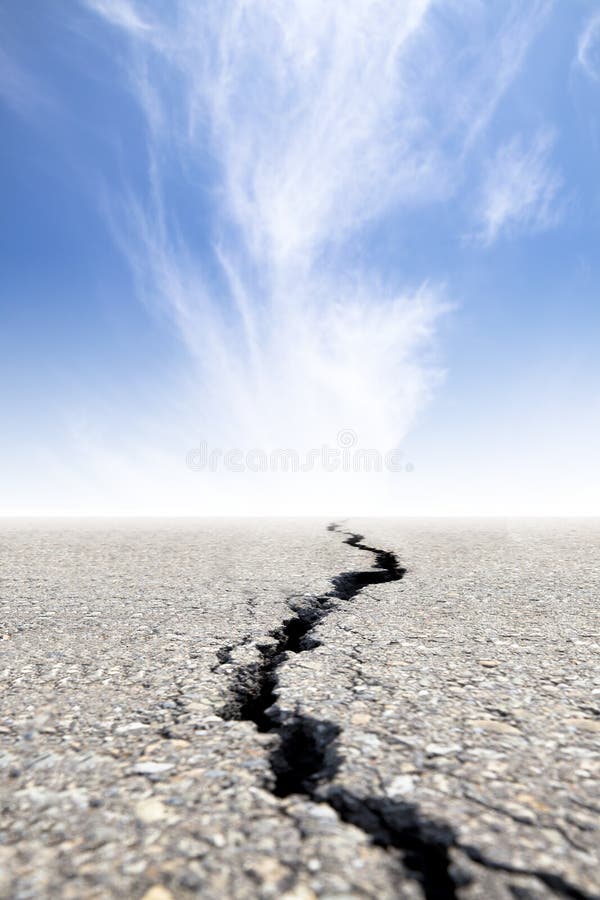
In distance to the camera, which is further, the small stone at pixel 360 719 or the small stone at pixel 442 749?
the small stone at pixel 360 719

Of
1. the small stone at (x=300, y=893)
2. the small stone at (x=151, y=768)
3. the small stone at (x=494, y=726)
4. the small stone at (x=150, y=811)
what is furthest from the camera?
the small stone at (x=494, y=726)

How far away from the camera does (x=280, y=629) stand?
3586mm

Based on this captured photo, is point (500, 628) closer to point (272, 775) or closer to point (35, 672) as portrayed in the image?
point (272, 775)

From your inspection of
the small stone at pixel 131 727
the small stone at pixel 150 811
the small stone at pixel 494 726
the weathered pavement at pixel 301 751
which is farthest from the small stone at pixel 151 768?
the small stone at pixel 494 726

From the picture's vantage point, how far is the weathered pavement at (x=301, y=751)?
1215 mm

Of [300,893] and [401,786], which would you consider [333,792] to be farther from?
[300,893]

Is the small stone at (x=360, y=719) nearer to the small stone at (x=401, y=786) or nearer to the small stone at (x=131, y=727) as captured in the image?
the small stone at (x=401, y=786)

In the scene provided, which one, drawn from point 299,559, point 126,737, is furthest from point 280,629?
point 299,559

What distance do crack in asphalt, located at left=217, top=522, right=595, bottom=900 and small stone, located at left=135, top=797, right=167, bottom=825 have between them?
1.03ft

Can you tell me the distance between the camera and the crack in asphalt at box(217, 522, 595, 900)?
→ 1.19m

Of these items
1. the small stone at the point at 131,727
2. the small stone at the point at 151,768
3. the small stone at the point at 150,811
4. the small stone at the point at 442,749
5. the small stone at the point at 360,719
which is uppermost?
the small stone at the point at 360,719

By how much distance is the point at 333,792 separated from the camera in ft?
4.98

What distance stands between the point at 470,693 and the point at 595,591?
10.4 feet

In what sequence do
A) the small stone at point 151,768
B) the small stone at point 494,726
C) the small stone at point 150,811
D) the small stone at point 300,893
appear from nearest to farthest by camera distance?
the small stone at point 300,893
the small stone at point 150,811
the small stone at point 151,768
the small stone at point 494,726
